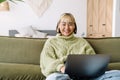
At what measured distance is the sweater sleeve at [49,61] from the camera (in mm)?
2004

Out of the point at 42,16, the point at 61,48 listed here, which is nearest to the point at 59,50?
the point at 61,48

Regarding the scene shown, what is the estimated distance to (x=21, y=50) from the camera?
2.38 metres

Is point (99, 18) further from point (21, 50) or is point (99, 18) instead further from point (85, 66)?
point (85, 66)

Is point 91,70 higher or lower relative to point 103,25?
lower

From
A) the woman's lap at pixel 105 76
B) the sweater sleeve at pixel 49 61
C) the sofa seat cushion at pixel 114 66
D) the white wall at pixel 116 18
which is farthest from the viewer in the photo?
the white wall at pixel 116 18

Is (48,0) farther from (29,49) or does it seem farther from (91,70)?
(91,70)

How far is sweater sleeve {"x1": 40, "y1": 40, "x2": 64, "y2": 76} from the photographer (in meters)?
2.00

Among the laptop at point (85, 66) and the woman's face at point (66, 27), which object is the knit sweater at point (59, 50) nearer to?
the woman's face at point (66, 27)

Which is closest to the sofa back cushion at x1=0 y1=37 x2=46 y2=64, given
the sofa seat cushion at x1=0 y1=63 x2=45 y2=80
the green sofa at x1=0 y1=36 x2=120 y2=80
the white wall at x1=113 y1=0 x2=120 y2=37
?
the green sofa at x1=0 y1=36 x2=120 y2=80

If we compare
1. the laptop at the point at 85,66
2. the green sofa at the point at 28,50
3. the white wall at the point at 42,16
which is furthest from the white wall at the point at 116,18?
the laptop at the point at 85,66

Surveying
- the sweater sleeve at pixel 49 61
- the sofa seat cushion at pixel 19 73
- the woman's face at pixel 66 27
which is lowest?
the sofa seat cushion at pixel 19 73

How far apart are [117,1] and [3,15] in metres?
Answer: 2.62

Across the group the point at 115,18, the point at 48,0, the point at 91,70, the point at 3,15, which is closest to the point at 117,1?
the point at 115,18

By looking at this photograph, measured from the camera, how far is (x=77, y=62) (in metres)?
1.73
